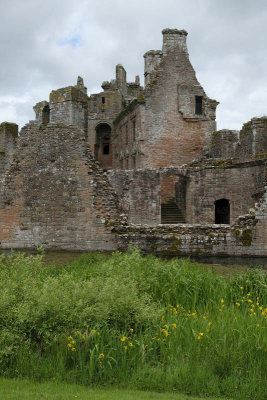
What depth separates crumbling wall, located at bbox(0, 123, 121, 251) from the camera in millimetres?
14477

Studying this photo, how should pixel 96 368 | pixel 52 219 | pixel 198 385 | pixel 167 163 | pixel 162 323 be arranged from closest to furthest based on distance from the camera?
pixel 198 385 → pixel 96 368 → pixel 162 323 → pixel 52 219 → pixel 167 163

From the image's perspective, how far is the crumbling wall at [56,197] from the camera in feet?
47.5

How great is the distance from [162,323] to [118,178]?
15767 mm

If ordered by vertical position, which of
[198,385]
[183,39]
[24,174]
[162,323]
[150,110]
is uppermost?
[183,39]

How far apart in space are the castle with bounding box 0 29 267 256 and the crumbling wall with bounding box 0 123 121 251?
34mm

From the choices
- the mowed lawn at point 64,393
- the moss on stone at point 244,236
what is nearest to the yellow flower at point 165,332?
the mowed lawn at point 64,393

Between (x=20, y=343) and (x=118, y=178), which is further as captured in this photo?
(x=118, y=178)

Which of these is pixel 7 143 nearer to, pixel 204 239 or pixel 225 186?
pixel 225 186

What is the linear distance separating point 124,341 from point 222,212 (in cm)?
1843

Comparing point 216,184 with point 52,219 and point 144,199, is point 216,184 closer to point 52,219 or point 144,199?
point 144,199

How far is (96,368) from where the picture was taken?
6.32m

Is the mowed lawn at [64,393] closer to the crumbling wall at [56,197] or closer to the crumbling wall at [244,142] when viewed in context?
the crumbling wall at [56,197]

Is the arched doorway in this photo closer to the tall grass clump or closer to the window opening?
the window opening

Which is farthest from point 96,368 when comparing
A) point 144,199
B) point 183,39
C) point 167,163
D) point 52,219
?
point 183,39
